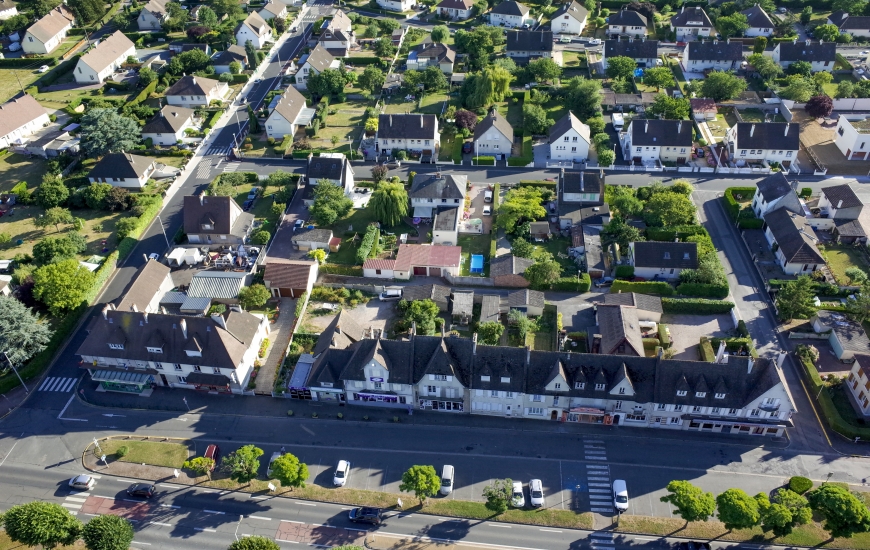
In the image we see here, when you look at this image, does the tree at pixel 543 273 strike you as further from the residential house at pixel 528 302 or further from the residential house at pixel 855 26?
the residential house at pixel 855 26

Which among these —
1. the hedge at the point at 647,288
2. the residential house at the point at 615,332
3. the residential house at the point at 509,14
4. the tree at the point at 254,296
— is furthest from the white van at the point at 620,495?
the residential house at the point at 509,14

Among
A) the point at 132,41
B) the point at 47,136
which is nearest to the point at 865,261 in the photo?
the point at 47,136

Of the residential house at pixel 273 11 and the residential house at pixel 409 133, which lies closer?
the residential house at pixel 409 133

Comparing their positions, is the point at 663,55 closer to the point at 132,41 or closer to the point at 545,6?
the point at 545,6

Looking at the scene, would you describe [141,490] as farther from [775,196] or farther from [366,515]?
[775,196]

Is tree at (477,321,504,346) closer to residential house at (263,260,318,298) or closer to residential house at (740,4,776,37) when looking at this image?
residential house at (263,260,318,298)
